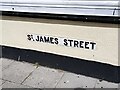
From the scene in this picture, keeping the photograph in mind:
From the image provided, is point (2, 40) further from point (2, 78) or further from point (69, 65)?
point (69, 65)

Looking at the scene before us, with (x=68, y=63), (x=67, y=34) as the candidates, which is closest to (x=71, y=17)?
(x=67, y=34)

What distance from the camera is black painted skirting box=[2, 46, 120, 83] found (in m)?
4.05

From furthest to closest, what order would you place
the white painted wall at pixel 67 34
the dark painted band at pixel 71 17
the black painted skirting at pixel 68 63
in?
the black painted skirting at pixel 68 63 < the white painted wall at pixel 67 34 < the dark painted band at pixel 71 17

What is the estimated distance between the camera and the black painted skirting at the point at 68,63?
405 centimetres

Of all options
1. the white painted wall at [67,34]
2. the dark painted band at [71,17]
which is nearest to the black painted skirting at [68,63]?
the white painted wall at [67,34]

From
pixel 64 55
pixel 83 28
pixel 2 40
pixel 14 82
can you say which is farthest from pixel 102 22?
pixel 2 40

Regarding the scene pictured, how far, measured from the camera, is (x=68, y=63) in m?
4.43

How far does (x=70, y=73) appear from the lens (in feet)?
14.7

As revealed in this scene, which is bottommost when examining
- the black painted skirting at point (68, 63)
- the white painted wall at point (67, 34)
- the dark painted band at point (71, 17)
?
the black painted skirting at point (68, 63)

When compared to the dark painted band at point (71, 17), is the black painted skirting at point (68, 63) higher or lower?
lower

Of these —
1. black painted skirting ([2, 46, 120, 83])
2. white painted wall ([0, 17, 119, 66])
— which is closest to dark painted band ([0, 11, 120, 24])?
white painted wall ([0, 17, 119, 66])

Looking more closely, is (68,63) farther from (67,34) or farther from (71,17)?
(71,17)

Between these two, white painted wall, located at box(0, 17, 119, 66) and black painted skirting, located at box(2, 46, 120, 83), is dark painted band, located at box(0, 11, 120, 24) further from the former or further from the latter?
black painted skirting, located at box(2, 46, 120, 83)

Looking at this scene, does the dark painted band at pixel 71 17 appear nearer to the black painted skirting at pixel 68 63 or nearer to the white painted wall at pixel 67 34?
the white painted wall at pixel 67 34
